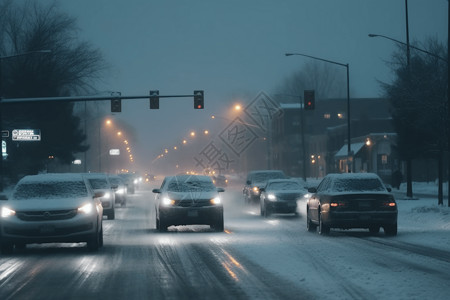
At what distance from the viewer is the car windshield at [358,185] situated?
22.9 metres

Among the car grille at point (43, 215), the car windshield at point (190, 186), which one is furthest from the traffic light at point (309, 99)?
the car grille at point (43, 215)

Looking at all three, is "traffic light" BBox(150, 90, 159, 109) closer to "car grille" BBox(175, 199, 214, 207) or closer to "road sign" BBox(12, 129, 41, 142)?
"road sign" BBox(12, 129, 41, 142)

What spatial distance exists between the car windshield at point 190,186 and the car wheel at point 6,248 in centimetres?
765

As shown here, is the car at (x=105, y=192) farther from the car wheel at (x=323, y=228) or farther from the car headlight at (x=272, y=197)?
the car wheel at (x=323, y=228)

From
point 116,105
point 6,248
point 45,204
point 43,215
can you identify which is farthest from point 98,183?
point 43,215

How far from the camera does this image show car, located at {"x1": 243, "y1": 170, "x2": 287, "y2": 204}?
4409cm

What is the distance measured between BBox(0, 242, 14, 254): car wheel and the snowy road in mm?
277

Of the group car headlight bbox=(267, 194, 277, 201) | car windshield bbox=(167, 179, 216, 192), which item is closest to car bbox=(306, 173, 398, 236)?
car windshield bbox=(167, 179, 216, 192)

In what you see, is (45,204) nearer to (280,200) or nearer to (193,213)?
(193,213)

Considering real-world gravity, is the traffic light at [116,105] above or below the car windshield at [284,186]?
above

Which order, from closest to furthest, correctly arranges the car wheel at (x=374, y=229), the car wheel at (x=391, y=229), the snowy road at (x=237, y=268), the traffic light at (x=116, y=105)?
1. the snowy road at (x=237, y=268)
2. the car wheel at (x=391, y=229)
3. the car wheel at (x=374, y=229)
4. the traffic light at (x=116, y=105)

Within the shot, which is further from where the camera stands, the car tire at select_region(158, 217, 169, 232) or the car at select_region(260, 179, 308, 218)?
the car at select_region(260, 179, 308, 218)

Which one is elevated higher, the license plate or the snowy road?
the license plate

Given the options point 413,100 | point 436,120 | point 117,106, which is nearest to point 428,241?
point 413,100
